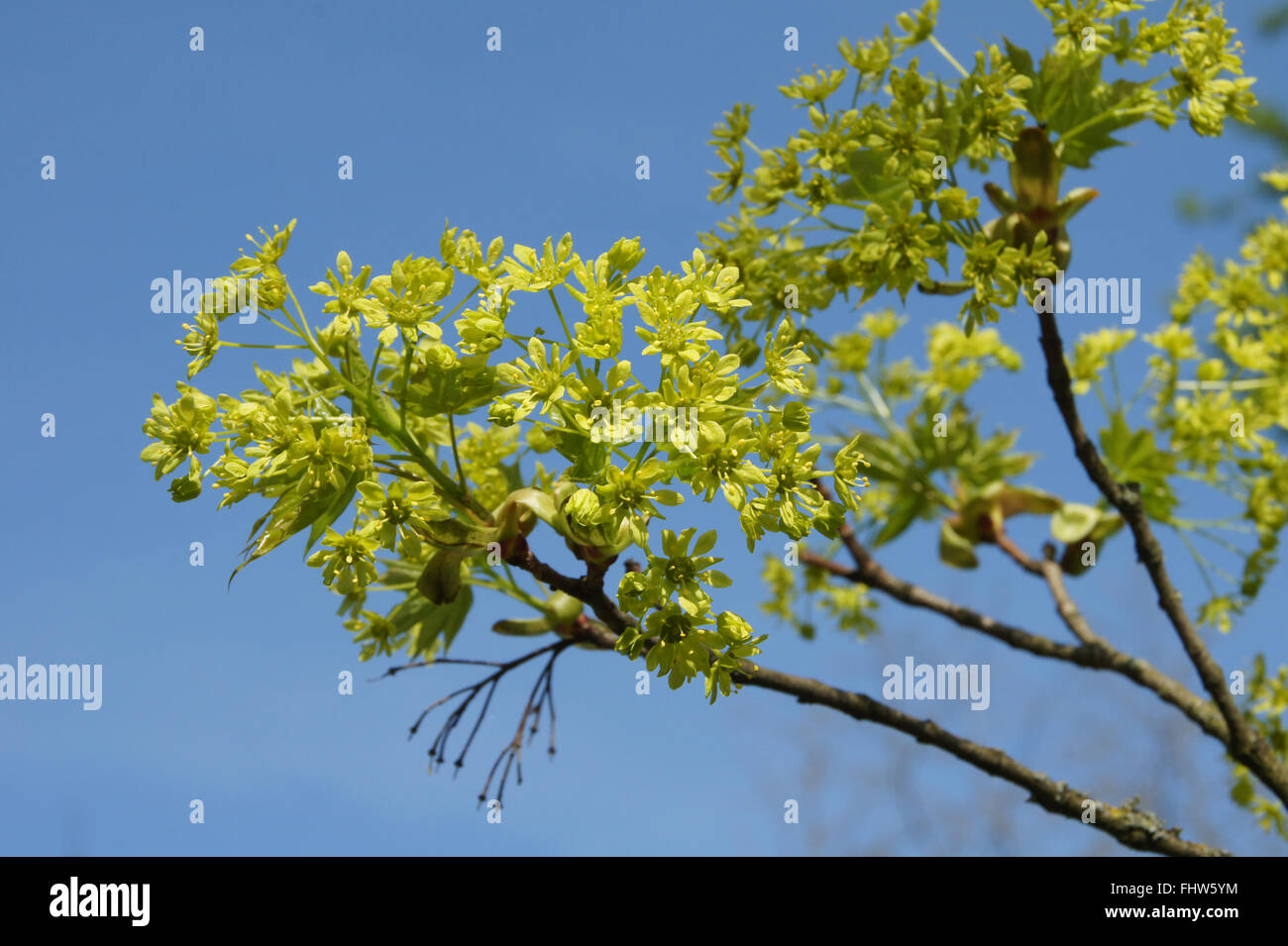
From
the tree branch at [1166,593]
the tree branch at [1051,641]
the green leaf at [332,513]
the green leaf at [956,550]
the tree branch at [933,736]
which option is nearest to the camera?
the green leaf at [332,513]

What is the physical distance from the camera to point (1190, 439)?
139 inches

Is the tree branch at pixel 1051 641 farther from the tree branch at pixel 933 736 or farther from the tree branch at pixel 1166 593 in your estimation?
the tree branch at pixel 933 736

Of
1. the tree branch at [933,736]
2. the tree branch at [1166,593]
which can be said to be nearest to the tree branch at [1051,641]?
the tree branch at [1166,593]

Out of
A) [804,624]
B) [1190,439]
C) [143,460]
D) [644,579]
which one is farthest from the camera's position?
[804,624]

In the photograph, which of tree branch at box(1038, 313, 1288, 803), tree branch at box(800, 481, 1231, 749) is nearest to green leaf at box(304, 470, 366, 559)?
tree branch at box(800, 481, 1231, 749)

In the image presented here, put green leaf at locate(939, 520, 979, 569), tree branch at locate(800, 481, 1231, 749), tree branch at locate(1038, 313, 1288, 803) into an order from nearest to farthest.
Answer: tree branch at locate(1038, 313, 1288, 803)
tree branch at locate(800, 481, 1231, 749)
green leaf at locate(939, 520, 979, 569)

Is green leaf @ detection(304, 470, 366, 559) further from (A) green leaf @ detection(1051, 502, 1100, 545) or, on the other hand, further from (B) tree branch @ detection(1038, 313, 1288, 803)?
(A) green leaf @ detection(1051, 502, 1100, 545)

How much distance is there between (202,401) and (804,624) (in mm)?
3280

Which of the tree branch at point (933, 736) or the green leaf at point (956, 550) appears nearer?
the tree branch at point (933, 736)

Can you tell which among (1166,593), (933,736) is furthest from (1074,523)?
(933,736)

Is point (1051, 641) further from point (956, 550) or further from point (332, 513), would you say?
point (332, 513)
